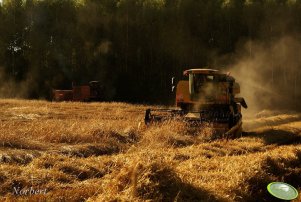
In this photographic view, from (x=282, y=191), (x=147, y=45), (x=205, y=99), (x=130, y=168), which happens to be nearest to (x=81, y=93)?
(x=147, y=45)

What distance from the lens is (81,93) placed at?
32.2 metres

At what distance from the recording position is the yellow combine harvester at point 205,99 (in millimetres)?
14055

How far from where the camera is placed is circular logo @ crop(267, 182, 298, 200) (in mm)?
5393

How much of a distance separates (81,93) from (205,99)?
18614 mm

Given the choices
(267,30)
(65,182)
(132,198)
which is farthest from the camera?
(267,30)

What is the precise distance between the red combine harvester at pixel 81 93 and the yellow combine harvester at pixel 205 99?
692 inches

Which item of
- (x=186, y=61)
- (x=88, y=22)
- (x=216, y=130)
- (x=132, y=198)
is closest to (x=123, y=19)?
(x=88, y=22)

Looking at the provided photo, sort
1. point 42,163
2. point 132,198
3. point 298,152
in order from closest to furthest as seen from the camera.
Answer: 1. point 132,198
2. point 42,163
3. point 298,152

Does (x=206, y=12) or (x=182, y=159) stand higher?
(x=206, y=12)

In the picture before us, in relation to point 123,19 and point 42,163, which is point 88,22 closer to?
point 123,19

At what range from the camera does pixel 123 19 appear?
112ft

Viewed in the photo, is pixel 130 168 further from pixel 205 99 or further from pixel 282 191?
pixel 205 99

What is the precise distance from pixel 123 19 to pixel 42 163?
28195mm

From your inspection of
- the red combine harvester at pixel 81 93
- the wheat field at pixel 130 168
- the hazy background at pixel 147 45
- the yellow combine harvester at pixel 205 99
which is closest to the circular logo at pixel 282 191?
the wheat field at pixel 130 168
